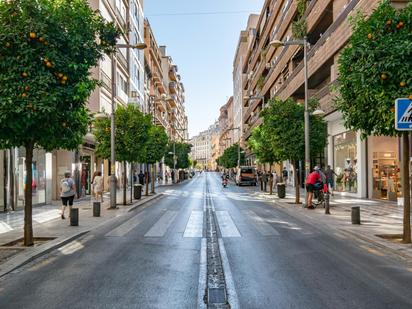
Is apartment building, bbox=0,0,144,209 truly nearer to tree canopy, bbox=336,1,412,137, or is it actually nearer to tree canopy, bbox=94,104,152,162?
tree canopy, bbox=94,104,152,162

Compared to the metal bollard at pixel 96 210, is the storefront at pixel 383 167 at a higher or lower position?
higher

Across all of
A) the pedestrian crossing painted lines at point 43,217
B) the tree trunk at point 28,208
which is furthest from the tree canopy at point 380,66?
the pedestrian crossing painted lines at point 43,217

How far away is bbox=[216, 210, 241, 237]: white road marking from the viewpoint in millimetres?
11750

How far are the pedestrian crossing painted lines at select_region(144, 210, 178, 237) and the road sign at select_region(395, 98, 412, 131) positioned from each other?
20.4ft

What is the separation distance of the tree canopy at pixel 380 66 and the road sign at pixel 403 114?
0.48m

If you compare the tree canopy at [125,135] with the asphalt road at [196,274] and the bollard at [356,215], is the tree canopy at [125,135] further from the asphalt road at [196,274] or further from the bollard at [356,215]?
the bollard at [356,215]

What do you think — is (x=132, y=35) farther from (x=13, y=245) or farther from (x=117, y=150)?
(x=13, y=245)

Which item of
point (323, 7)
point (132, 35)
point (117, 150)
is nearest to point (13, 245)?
point (117, 150)

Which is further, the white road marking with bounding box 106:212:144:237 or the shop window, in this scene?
the shop window

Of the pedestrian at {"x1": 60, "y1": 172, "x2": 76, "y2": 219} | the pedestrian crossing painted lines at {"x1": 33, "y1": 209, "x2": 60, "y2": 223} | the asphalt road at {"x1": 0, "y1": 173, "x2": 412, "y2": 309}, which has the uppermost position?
the pedestrian at {"x1": 60, "y1": 172, "x2": 76, "y2": 219}

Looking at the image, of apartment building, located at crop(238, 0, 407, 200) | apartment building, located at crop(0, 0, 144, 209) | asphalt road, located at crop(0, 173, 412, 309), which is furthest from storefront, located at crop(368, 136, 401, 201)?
apartment building, located at crop(0, 0, 144, 209)

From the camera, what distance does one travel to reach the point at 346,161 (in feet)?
90.3

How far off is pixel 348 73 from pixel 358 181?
15955mm

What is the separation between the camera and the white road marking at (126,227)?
11.9m
